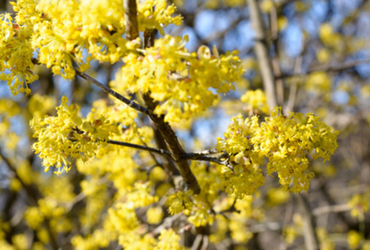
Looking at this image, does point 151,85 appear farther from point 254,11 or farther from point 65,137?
point 254,11

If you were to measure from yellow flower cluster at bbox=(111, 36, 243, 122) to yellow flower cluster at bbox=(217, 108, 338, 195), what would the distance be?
42cm

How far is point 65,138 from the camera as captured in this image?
4.67 feet

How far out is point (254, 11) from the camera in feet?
13.0

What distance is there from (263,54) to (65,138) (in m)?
3.06

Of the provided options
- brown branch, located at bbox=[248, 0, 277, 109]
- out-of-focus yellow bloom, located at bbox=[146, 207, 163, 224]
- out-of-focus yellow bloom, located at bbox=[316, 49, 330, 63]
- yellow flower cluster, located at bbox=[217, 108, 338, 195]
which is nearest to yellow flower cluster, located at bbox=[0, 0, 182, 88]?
yellow flower cluster, located at bbox=[217, 108, 338, 195]

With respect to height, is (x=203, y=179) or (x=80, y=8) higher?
(x=80, y=8)

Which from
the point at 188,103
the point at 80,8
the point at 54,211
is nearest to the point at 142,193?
the point at 188,103

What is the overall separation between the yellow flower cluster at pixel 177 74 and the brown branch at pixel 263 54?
2692 mm

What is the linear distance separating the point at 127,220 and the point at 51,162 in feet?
3.97

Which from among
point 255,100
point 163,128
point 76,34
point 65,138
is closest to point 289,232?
point 255,100

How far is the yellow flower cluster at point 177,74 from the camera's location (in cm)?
109

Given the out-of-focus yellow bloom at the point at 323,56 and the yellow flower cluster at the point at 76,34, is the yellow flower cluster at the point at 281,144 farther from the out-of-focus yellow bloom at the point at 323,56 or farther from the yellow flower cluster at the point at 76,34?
the out-of-focus yellow bloom at the point at 323,56

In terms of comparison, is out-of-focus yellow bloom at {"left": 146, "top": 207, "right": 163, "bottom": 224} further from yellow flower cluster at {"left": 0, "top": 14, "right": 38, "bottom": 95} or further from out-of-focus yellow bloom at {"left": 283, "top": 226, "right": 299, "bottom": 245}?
yellow flower cluster at {"left": 0, "top": 14, "right": 38, "bottom": 95}

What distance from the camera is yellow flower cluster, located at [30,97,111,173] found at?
1.42 meters
